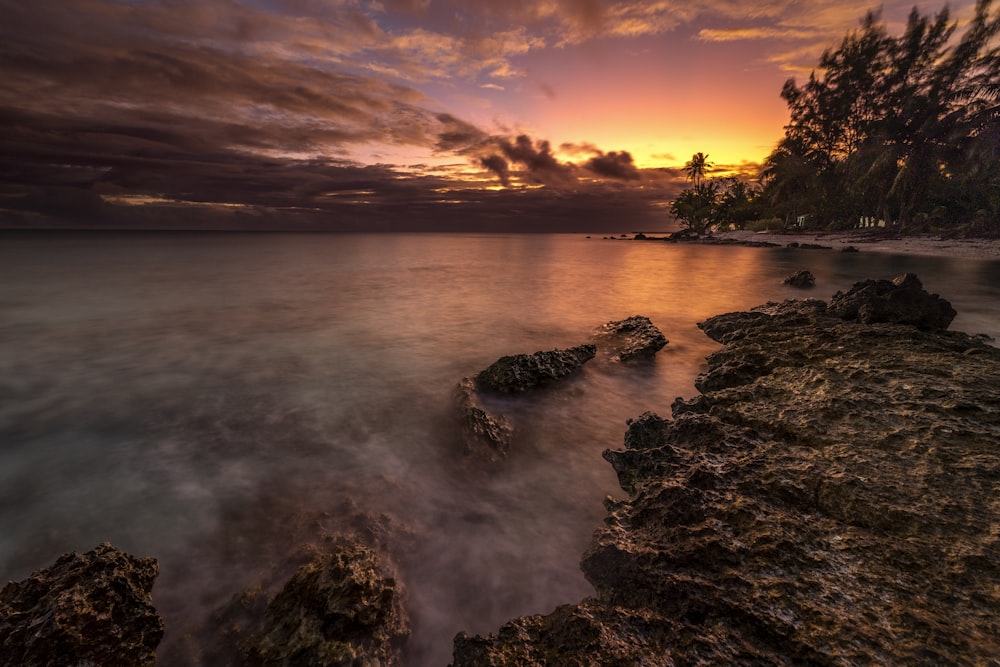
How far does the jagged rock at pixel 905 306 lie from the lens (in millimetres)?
6895

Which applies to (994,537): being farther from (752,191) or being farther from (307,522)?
(752,191)

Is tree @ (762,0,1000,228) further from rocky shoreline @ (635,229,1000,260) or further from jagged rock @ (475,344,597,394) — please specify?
jagged rock @ (475,344,597,394)

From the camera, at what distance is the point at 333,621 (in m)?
2.66

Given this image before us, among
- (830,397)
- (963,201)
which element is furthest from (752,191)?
(830,397)

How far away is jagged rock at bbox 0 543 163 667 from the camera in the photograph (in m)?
2.23

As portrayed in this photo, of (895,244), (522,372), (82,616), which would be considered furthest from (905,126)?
(82,616)

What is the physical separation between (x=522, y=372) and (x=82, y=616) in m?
5.45

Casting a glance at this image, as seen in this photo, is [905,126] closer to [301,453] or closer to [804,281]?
[804,281]

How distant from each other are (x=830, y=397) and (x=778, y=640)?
9.94ft

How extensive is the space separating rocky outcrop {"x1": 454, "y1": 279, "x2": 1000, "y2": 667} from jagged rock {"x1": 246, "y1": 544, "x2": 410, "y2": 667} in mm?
766

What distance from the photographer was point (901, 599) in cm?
208

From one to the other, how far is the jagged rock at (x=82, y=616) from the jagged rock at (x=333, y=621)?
26.7 inches

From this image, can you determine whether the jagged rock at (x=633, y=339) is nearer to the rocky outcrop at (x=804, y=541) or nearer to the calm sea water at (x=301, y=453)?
the calm sea water at (x=301, y=453)

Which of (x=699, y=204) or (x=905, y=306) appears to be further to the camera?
(x=699, y=204)
